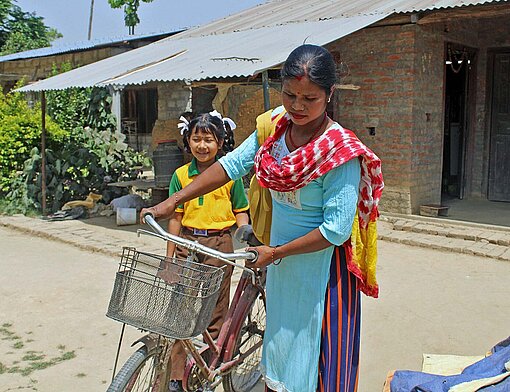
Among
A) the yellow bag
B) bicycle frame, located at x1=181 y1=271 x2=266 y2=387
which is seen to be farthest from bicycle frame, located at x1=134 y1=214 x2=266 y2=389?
the yellow bag

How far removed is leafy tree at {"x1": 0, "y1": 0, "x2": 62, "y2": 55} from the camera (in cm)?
2544

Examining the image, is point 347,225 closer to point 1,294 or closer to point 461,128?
point 1,294

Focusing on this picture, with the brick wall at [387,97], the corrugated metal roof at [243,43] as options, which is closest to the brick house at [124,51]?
the corrugated metal roof at [243,43]

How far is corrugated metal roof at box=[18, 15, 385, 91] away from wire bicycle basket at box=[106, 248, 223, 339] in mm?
3663

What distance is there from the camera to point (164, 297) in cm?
209

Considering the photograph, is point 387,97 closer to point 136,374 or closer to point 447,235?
point 447,235

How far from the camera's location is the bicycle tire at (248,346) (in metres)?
2.91

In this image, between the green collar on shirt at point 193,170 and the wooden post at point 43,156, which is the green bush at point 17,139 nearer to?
the wooden post at point 43,156

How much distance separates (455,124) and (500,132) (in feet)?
2.22

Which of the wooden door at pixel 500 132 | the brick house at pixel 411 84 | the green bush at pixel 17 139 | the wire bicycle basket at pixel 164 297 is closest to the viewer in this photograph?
the wire bicycle basket at pixel 164 297

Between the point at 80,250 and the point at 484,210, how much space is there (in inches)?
213

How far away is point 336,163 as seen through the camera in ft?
6.55

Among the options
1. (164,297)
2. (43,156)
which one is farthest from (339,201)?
(43,156)

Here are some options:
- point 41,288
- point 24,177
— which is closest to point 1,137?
point 24,177
